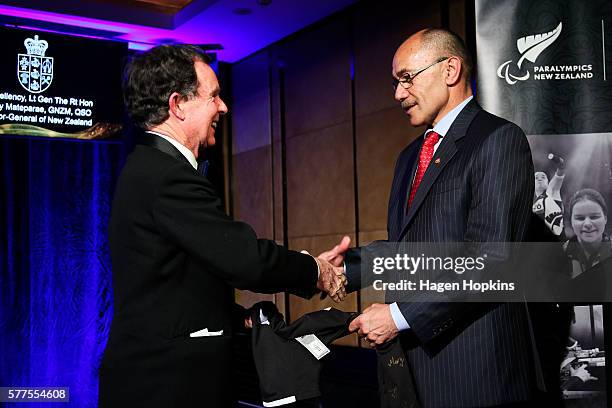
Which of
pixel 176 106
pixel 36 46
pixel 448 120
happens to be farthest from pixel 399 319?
pixel 36 46

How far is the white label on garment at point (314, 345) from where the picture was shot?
181 cm

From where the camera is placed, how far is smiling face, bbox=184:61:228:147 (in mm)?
1855

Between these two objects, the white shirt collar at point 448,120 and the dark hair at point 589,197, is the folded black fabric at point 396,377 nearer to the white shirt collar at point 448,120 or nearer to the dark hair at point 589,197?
the white shirt collar at point 448,120

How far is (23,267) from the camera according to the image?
5.35 m

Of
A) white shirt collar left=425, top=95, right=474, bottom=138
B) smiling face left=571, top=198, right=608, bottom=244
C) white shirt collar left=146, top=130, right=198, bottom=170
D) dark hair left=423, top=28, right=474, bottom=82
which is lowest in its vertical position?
smiling face left=571, top=198, right=608, bottom=244

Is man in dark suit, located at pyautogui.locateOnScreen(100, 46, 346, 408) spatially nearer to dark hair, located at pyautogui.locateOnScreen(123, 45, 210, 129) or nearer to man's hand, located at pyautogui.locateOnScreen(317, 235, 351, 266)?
dark hair, located at pyautogui.locateOnScreen(123, 45, 210, 129)

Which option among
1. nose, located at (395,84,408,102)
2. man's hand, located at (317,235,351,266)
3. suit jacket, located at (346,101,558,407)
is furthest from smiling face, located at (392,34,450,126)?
man's hand, located at (317,235,351,266)

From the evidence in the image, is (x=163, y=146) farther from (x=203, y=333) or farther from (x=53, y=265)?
(x=53, y=265)

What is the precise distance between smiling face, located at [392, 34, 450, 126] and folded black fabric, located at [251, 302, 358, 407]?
70cm

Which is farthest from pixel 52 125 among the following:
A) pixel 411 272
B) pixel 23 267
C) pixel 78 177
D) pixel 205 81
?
pixel 411 272

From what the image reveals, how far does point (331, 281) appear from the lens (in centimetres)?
202

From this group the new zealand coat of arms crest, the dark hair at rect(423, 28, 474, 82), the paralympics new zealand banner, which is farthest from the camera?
the new zealand coat of arms crest

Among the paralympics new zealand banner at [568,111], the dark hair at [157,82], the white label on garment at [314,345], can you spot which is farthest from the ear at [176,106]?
the paralympics new zealand banner at [568,111]

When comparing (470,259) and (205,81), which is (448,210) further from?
(205,81)
